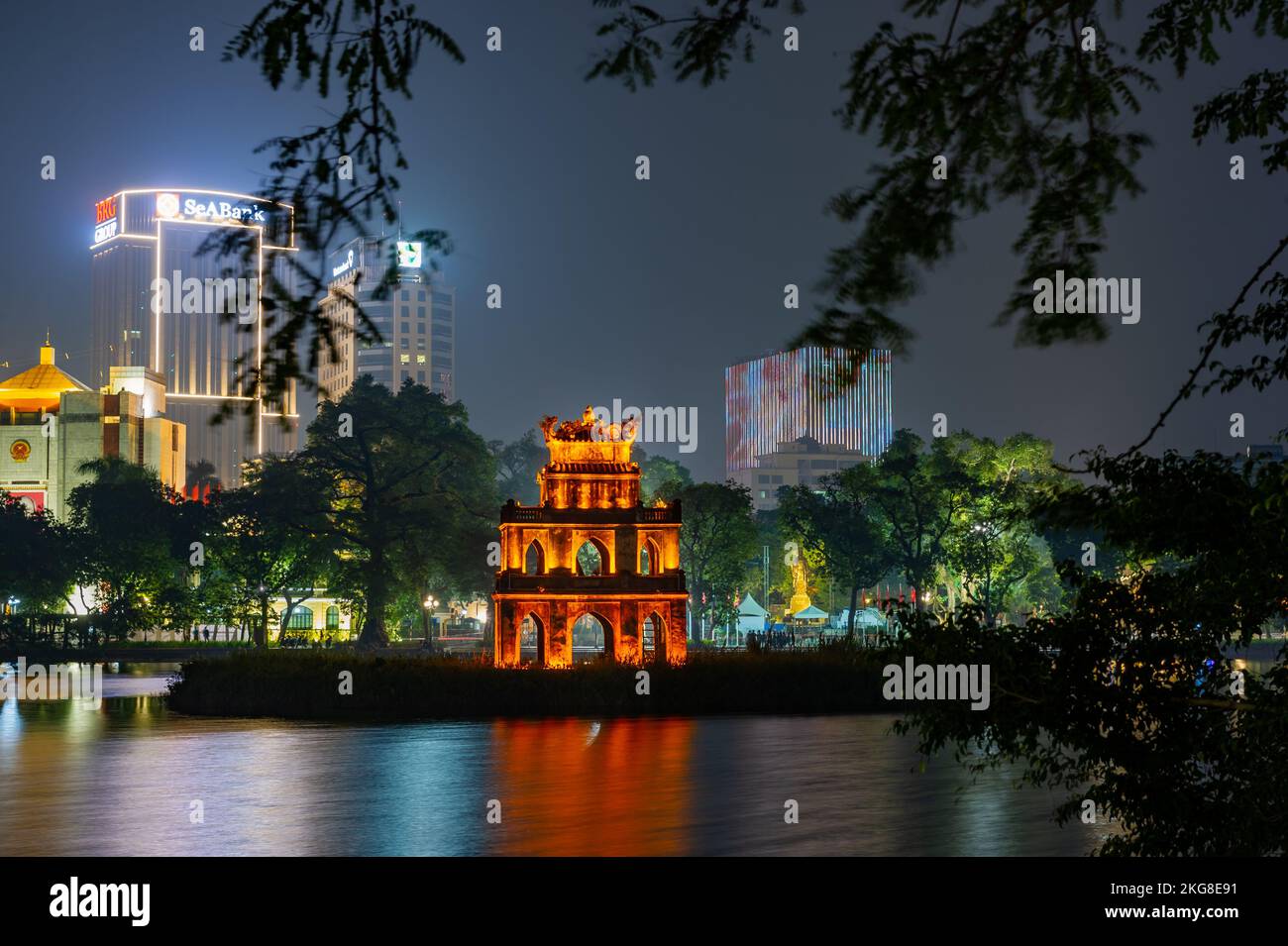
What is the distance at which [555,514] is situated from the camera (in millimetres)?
51719

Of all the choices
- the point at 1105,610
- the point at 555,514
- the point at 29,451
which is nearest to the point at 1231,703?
the point at 1105,610

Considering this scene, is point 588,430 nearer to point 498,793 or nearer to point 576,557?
point 576,557

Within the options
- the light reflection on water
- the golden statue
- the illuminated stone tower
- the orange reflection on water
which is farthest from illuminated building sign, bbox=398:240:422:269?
the golden statue

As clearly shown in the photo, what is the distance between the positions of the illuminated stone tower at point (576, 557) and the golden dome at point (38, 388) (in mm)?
89919

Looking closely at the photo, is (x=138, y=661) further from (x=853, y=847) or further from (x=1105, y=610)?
(x=1105, y=610)

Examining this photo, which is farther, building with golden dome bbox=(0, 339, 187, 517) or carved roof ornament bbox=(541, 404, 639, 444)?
building with golden dome bbox=(0, 339, 187, 517)

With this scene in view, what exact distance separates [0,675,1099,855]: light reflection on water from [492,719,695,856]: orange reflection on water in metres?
0.07

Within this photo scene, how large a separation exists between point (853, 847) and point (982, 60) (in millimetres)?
15714

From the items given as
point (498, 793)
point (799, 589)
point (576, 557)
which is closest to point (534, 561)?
point (576, 557)

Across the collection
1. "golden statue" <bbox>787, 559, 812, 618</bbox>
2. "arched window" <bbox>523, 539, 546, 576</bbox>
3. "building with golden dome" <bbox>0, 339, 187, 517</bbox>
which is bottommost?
"golden statue" <bbox>787, 559, 812, 618</bbox>

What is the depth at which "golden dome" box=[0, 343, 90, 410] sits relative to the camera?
5177 inches

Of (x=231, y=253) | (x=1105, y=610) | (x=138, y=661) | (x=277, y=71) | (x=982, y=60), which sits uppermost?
(x=982, y=60)

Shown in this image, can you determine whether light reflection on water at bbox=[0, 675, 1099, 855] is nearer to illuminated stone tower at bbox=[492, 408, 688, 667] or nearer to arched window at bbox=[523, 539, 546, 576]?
illuminated stone tower at bbox=[492, 408, 688, 667]
